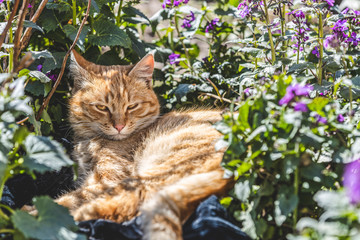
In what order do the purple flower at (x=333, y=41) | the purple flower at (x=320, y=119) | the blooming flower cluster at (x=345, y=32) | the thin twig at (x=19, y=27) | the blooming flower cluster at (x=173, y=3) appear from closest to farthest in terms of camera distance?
the purple flower at (x=320, y=119), the purple flower at (x=333, y=41), the thin twig at (x=19, y=27), the blooming flower cluster at (x=345, y=32), the blooming flower cluster at (x=173, y=3)

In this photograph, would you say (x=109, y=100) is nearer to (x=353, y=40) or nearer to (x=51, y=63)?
(x=51, y=63)

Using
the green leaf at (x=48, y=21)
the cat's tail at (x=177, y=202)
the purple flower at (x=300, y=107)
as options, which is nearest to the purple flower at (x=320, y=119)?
the purple flower at (x=300, y=107)

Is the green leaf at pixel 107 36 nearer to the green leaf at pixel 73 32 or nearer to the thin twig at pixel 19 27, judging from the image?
the green leaf at pixel 73 32

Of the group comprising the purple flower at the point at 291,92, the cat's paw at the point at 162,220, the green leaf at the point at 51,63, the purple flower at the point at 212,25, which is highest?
the purple flower at the point at 212,25

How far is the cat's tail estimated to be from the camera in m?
1.58

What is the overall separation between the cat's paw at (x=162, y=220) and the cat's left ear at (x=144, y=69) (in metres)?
1.46

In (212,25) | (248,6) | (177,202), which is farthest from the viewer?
(212,25)

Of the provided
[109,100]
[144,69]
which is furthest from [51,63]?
[144,69]

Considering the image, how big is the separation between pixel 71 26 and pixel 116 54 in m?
0.65

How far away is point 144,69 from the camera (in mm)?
3008

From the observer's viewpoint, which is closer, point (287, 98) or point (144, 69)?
point (287, 98)

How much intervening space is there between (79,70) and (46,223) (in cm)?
161

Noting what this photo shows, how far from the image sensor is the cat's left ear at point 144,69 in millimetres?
2943

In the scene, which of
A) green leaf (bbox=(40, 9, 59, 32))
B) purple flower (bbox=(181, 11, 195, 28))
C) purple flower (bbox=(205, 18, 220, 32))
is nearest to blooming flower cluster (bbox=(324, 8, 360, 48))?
purple flower (bbox=(205, 18, 220, 32))
